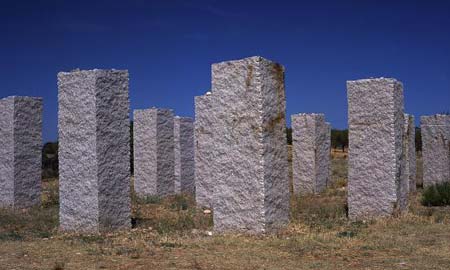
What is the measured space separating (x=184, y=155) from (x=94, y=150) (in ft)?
23.0

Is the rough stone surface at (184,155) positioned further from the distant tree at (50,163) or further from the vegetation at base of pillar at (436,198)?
the distant tree at (50,163)

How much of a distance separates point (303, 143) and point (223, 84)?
312 inches

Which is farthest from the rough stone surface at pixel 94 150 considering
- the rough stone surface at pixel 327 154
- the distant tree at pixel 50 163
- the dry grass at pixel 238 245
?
the distant tree at pixel 50 163

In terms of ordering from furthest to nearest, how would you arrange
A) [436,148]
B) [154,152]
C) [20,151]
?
1. [436,148]
2. [154,152]
3. [20,151]

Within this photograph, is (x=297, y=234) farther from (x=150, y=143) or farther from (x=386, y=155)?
(x=150, y=143)

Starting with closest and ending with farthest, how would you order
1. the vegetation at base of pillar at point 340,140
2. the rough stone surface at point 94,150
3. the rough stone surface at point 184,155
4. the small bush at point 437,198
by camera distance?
the rough stone surface at point 94,150, the small bush at point 437,198, the rough stone surface at point 184,155, the vegetation at base of pillar at point 340,140

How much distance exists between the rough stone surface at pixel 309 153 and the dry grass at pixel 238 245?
498 cm

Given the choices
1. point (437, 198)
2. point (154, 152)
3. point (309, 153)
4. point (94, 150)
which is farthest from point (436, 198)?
point (94, 150)

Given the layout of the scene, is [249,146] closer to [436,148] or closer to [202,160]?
[202,160]

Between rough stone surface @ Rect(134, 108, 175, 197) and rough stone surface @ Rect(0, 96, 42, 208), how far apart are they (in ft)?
9.58

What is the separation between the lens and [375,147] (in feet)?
34.9

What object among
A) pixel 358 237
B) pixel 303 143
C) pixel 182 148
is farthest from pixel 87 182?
pixel 303 143

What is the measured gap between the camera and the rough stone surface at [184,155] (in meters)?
16.3

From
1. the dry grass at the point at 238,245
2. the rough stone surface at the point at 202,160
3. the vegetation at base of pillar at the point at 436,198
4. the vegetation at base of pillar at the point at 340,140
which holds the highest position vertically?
the vegetation at base of pillar at the point at 340,140
